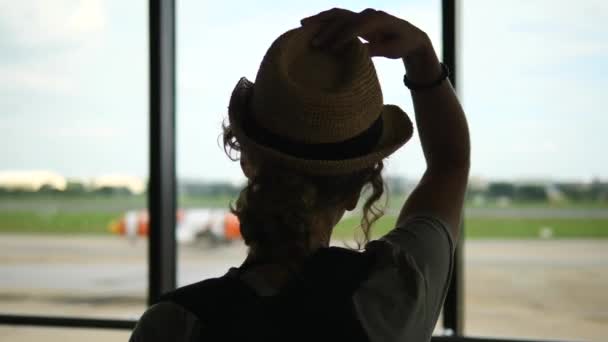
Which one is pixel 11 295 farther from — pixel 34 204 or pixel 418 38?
pixel 418 38

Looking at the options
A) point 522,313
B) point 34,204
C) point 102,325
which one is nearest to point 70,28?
point 34,204

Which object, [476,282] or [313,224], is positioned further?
[476,282]

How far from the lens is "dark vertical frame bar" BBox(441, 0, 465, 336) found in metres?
2.08

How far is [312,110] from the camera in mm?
676

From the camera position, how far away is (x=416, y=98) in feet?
2.98

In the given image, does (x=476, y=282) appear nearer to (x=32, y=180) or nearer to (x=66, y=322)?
(x=66, y=322)

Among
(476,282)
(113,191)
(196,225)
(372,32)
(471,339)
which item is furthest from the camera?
(476,282)

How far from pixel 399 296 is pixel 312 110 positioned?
0.73 ft

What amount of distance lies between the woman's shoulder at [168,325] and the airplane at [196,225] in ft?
4.78

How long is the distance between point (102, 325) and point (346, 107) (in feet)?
6.46

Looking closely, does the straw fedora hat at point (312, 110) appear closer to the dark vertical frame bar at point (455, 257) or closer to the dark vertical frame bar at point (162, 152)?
the dark vertical frame bar at point (455, 257)

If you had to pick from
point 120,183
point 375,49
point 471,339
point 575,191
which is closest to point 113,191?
point 120,183

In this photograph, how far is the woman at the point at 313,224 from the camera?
25.6 inches

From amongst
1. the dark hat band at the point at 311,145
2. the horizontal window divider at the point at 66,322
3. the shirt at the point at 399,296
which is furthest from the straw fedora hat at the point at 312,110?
the horizontal window divider at the point at 66,322
